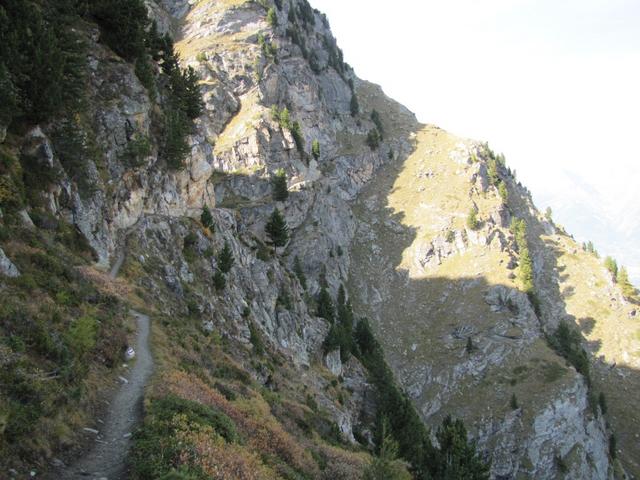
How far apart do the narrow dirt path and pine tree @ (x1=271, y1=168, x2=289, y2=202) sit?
8110 centimetres

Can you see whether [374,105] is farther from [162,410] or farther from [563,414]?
[162,410]

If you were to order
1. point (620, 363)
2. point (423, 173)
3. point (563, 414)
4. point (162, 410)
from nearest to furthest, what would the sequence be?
point (162, 410) < point (563, 414) < point (620, 363) < point (423, 173)

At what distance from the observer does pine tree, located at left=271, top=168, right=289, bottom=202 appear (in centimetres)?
9820

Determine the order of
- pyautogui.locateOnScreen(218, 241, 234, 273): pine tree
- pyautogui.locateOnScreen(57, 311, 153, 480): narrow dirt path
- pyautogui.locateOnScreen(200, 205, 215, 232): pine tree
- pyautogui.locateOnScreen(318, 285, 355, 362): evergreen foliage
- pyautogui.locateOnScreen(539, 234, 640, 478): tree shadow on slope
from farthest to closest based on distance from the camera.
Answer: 1. pyautogui.locateOnScreen(539, 234, 640, 478): tree shadow on slope
2. pyautogui.locateOnScreen(318, 285, 355, 362): evergreen foliage
3. pyautogui.locateOnScreen(200, 205, 215, 232): pine tree
4. pyautogui.locateOnScreen(218, 241, 234, 273): pine tree
5. pyautogui.locateOnScreen(57, 311, 153, 480): narrow dirt path

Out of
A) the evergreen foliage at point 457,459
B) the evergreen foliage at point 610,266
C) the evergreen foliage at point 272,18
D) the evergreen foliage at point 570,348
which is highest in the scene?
the evergreen foliage at point 272,18

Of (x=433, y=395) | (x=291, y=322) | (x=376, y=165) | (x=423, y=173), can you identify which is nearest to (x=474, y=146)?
(x=423, y=173)

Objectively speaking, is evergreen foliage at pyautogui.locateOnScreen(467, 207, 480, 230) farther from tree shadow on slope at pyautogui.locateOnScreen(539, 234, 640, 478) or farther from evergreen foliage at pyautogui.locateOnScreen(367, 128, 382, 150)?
evergreen foliage at pyautogui.locateOnScreen(367, 128, 382, 150)

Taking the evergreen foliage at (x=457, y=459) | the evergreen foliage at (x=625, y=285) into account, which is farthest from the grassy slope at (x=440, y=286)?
the evergreen foliage at (x=457, y=459)

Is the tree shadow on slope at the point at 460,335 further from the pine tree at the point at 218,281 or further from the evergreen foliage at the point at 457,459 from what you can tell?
the pine tree at the point at 218,281

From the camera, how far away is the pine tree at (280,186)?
3866 inches

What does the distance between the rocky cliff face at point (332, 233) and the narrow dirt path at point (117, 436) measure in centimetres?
652

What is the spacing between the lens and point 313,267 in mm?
103750

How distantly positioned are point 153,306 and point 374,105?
165353 mm

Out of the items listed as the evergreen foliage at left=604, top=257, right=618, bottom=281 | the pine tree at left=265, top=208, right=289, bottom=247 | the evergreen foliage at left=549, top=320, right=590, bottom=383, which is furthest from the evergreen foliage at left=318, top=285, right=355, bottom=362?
the evergreen foliage at left=604, top=257, right=618, bottom=281
